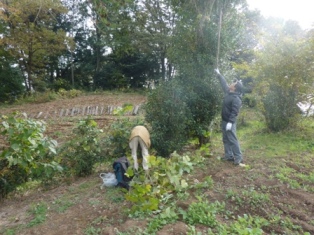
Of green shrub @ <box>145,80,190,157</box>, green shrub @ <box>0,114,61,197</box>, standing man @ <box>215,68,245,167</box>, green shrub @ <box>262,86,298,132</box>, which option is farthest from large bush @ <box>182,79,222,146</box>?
green shrub @ <box>0,114,61,197</box>

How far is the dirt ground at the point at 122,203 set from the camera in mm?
2699

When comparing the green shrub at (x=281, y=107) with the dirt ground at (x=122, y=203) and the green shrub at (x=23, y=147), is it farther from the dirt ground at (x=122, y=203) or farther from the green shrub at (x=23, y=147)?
the green shrub at (x=23, y=147)

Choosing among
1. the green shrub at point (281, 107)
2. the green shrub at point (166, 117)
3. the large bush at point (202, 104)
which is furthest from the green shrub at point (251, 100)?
the green shrub at point (166, 117)

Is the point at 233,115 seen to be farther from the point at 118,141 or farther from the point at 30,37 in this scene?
the point at 30,37

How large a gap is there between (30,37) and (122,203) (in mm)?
Result: 15431

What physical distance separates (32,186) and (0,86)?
46.4 ft

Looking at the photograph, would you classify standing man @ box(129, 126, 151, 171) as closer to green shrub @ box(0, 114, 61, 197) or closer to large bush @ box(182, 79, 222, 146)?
green shrub @ box(0, 114, 61, 197)

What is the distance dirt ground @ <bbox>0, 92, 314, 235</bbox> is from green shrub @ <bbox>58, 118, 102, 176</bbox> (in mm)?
213

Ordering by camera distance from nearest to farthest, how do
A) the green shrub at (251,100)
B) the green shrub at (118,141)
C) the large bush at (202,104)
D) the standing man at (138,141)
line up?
the standing man at (138,141)
the green shrub at (118,141)
the large bush at (202,104)
the green shrub at (251,100)

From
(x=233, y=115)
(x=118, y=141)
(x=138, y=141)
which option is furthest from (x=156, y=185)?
(x=233, y=115)

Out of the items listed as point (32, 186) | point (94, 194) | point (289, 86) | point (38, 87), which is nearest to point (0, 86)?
point (38, 87)

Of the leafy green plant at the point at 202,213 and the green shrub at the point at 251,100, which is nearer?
the leafy green plant at the point at 202,213

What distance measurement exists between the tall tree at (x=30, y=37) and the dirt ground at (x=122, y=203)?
40.0 ft

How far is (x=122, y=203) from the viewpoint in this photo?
3336 mm
